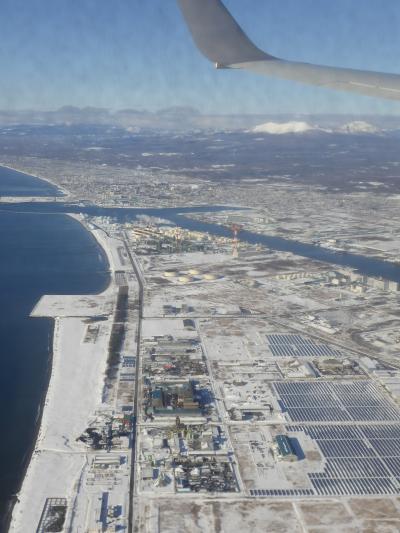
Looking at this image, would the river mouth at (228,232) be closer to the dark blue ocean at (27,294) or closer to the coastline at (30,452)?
the dark blue ocean at (27,294)

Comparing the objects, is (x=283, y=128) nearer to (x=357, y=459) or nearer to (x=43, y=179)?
(x=43, y=179)

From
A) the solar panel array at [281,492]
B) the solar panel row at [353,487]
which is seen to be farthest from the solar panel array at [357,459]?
the solar panel array at [281,492]

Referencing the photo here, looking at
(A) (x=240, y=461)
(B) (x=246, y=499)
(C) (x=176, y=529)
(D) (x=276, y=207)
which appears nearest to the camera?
(C) (x=176, y=529)

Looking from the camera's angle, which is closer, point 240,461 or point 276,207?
point 240,461

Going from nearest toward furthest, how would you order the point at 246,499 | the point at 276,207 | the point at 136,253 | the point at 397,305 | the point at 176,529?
the point at 176,529 → the point at 246,499 → the point at 397,305 → the point at 136,253 → the point at 276,207

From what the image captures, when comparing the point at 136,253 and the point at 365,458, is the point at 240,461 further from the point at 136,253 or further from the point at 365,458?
the point at 136,253

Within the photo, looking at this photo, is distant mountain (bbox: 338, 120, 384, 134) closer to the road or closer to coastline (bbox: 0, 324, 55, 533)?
the road

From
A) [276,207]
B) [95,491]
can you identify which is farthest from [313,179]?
[95,491]
